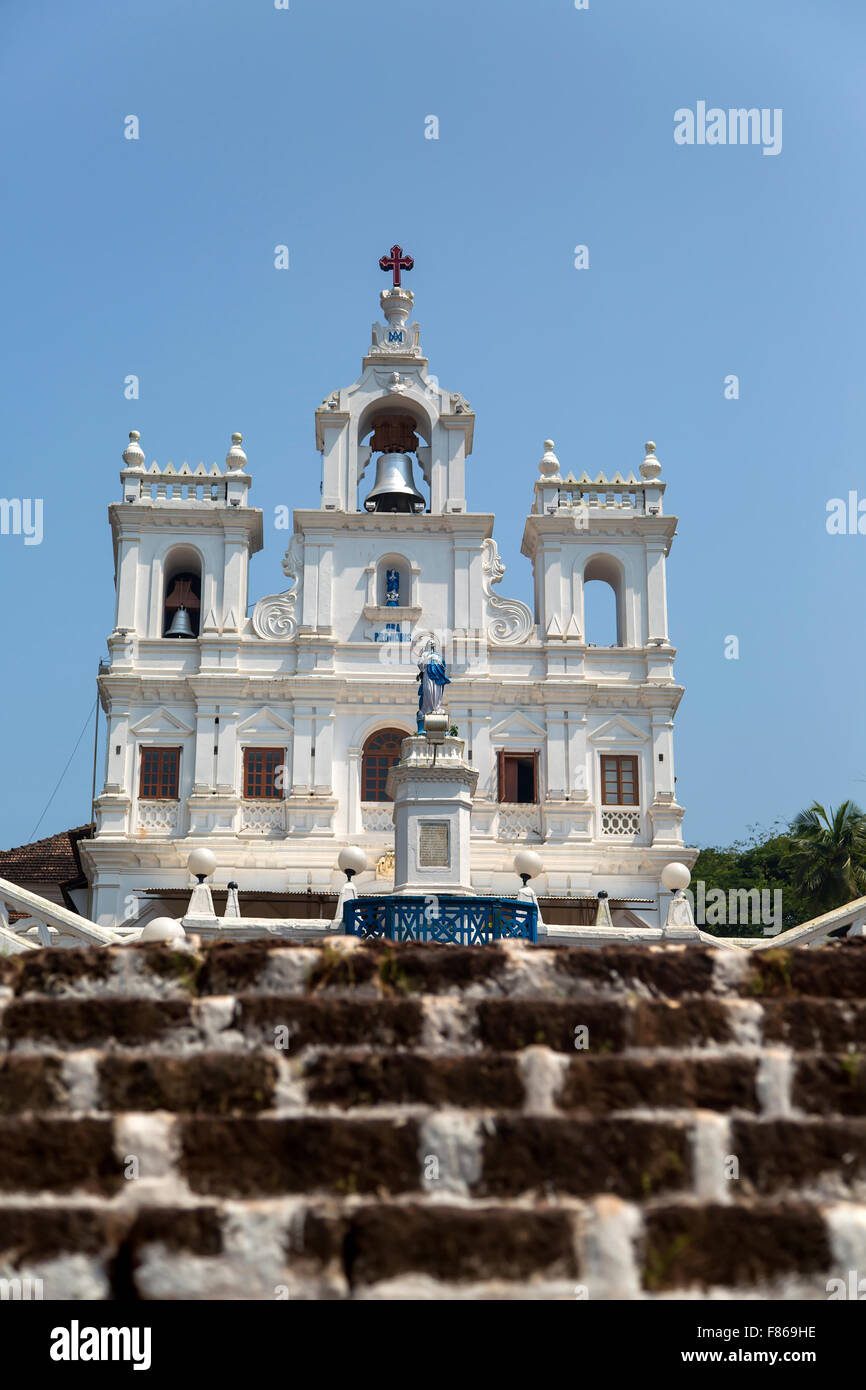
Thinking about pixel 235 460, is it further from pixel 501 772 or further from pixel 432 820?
pixel 432 820

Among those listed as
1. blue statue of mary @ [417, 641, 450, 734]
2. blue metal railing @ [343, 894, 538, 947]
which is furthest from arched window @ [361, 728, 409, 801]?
blue metal railing @ [343, 894, 538, 947]

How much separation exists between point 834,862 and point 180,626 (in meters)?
17.5

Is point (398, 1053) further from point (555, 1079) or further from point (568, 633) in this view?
point (568, 633)

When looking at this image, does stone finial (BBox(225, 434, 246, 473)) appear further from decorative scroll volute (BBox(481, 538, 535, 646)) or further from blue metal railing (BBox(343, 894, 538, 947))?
blue metal railing (BBox(343, 894, 538, 947))

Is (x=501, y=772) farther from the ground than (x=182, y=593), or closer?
closer

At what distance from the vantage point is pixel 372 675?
32375 millimetres

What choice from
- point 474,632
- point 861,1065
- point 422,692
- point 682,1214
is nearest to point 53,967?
point 682,1214

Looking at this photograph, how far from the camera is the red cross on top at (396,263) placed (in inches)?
1423

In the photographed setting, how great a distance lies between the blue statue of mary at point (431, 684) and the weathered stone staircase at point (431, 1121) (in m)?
17.1

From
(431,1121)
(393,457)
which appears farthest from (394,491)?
(431,1121)

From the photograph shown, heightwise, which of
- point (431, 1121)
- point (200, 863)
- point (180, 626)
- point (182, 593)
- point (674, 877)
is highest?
point (182, 593)

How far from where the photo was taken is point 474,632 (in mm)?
32938

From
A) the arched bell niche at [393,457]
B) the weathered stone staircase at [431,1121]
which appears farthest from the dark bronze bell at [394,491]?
Answer: the weathered stone staircase at [431,1121]

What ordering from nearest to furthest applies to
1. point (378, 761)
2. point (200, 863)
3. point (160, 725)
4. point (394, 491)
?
point (200, 863) → point (378, 761) → point (160, 725) → point (394, 491)
